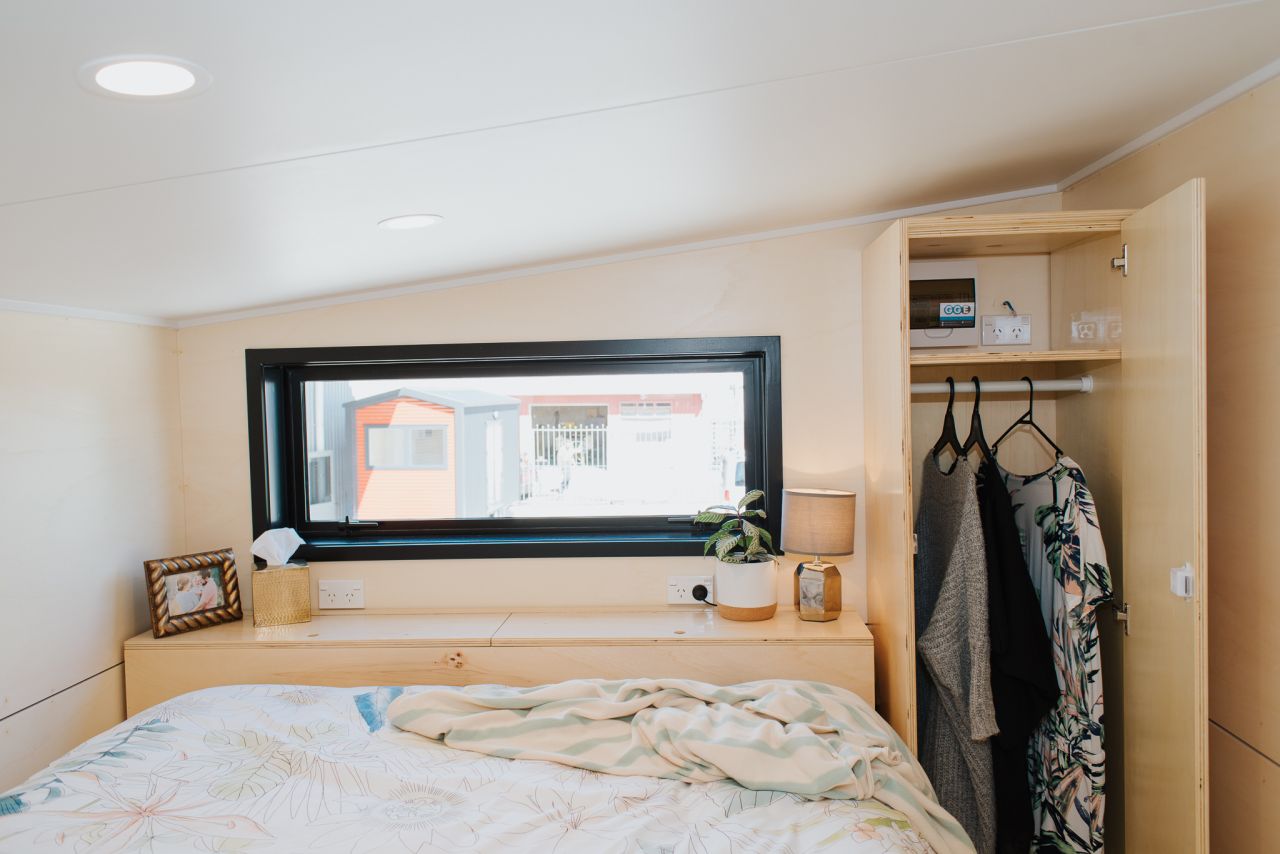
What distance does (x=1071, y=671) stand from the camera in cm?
203

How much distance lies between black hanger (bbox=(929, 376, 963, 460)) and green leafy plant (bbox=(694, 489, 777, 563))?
559 mm

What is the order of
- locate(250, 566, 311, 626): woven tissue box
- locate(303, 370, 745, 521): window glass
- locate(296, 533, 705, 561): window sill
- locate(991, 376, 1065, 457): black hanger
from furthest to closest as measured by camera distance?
locate(303, 370, 745, 521): window glass
locate(296, 533, 705, 561): window sill
locate(250, 566, 311, 626): woven tissue box
locate(991, 376, 1065, 457): black hanger

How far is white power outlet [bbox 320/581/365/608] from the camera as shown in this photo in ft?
8.75

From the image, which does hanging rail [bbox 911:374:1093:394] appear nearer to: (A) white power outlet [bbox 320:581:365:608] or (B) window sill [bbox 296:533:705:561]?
(B) window sill [bbox 296:533:705:561]

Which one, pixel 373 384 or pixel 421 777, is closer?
pixel 421 777

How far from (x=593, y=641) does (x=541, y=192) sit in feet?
4.25

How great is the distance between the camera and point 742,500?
7.98 ft

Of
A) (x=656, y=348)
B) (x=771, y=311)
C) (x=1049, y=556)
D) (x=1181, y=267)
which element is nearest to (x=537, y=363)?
(x=656, y=348)

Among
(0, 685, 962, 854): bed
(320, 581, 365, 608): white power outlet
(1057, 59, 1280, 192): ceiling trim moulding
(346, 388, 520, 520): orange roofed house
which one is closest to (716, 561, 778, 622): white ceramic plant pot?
(0, 685, 962, 854): bed

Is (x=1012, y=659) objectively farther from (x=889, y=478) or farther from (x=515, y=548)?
(x=515, y=548)

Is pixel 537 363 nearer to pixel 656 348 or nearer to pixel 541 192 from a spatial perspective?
pixel 656 348

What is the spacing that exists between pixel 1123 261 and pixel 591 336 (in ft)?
5.09

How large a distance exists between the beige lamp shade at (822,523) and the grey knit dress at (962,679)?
289 millimetres

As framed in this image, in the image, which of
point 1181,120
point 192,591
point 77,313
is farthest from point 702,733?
point 77,313
